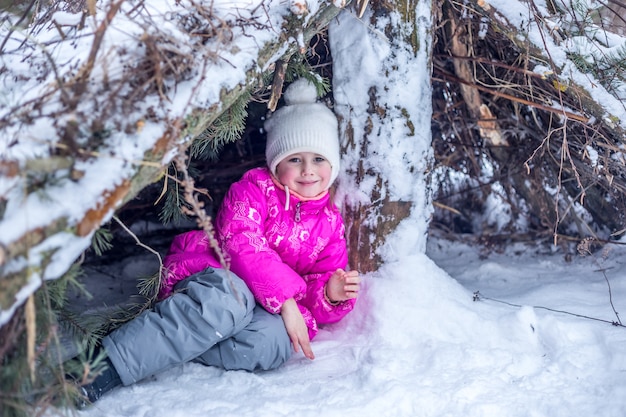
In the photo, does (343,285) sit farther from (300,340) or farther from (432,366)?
(432,366)

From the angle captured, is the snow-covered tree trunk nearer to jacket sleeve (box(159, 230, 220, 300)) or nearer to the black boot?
jacket sleeve (box(159, 230, 220, 300))

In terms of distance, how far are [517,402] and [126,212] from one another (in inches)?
91.6

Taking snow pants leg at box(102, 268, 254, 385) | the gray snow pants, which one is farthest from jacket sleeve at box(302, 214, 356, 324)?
snow pants leg at box(102, 268, 254, 385)

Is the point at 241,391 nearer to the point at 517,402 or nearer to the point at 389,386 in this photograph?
the point at 389,386

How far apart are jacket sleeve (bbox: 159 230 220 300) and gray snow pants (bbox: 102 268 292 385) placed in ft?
0.20

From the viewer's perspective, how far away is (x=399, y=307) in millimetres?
2586

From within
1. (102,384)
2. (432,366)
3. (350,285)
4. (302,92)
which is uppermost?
(302,92)

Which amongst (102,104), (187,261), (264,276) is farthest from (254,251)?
(102,104)

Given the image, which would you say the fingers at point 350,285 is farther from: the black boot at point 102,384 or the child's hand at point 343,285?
the black boot at point 102,384

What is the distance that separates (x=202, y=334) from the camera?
2.26 metres

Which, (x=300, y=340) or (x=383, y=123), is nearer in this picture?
(x=300, y=340)

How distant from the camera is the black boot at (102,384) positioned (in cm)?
205

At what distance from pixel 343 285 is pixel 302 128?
698mm

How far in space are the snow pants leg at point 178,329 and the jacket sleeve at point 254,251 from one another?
102 mm
